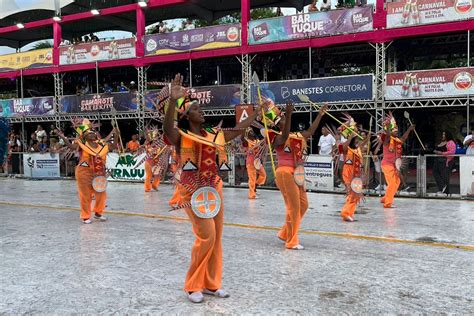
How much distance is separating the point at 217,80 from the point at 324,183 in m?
11.8

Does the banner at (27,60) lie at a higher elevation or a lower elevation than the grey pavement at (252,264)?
higher

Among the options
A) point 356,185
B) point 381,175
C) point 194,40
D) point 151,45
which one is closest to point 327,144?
point 381,175

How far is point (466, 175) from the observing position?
39.4 ft

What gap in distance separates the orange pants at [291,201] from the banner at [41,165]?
15.5 meters

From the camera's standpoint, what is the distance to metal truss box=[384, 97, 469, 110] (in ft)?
51.4

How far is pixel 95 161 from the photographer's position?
909cm

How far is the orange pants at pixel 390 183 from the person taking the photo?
1069 centimetres

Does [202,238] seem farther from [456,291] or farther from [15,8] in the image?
[15,8]

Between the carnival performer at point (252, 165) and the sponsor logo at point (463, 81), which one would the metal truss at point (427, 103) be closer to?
the sponsor logo at point (463, 81)

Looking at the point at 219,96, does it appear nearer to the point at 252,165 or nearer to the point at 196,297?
the point at 252,165

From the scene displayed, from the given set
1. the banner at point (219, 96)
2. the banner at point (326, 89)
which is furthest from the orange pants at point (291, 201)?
the banner at point (219, 96)

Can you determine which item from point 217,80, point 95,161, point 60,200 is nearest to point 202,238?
point 95,161

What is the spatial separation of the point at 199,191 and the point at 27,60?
82.0ft

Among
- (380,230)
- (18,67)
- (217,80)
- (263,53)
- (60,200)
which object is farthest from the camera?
(18,67)
